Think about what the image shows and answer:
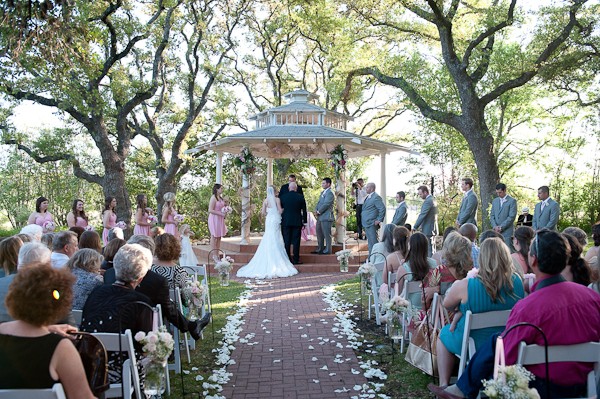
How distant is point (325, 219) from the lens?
536 inches

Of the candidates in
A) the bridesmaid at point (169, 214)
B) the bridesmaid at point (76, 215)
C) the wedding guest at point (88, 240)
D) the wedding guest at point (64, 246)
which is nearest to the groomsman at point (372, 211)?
A: the bridesmaid at point (169, 214)

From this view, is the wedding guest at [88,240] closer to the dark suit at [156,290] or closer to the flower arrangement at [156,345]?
the dark suit at [156,290]

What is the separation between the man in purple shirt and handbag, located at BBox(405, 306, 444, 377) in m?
1.50

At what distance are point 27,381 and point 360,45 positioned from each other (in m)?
18.7

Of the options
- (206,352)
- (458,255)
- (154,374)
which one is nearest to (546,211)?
(458,255)

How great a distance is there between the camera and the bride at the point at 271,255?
12469 mm

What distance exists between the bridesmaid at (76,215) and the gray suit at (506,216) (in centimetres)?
785

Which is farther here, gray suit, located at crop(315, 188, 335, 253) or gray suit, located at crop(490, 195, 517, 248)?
gray suit, located at crop(315, 188, 335, 253)

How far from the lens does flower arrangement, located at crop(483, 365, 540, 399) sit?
2.62m

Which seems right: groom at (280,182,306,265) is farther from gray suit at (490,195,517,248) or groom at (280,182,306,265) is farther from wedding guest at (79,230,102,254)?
wedding guest at (79,230,102,254)

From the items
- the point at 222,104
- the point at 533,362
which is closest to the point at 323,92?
the point at 222,104

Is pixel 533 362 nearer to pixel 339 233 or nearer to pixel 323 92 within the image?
pixel 339 233

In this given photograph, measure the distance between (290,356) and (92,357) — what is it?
335 centimetres

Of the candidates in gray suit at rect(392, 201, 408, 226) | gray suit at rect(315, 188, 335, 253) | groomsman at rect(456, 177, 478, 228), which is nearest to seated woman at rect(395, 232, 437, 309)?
groomsman at rect(456, 177, 478, 228)
